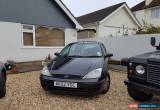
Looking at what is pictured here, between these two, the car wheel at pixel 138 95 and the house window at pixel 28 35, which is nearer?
the car wheel at pixel 138 95

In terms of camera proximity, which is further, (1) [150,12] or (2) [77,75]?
(1) [150,12]

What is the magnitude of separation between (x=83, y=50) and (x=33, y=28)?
6580mm

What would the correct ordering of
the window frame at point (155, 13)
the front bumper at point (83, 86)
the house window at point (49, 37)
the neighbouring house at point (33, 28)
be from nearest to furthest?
the front bumper at point (83, 86)
the neighbouring house at point (33, 28)
the house window at point (49, 37)
the window frame at point (155, 13)

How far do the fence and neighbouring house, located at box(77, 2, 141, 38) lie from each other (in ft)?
24.5

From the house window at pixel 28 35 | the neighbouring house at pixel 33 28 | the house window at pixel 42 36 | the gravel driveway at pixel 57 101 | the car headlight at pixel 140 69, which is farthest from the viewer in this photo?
the house window at pixel 42 36

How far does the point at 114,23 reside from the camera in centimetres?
2377

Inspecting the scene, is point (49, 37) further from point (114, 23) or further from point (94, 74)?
point (114, 23)

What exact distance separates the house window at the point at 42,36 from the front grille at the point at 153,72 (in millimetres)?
9147

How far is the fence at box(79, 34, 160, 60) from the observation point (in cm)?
1148

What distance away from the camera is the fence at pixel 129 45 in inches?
452

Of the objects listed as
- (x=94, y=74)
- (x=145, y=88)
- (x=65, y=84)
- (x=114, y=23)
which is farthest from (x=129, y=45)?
(x=114, y=23)

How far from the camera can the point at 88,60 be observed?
20.1 ft

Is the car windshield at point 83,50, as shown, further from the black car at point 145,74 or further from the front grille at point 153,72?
the front grille at point 153,72

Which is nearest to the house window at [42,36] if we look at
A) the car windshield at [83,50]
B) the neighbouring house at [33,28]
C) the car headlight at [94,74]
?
the neighbouring house at [33,28]
